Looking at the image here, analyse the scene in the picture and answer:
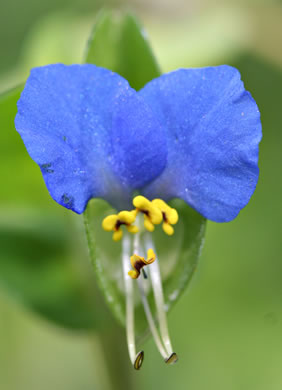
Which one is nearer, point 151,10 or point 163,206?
point 163,206

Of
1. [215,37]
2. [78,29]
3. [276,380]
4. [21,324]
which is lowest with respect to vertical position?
[276,380]

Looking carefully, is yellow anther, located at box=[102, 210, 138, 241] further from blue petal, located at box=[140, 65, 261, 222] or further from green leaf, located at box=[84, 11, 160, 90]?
green leaf, located at box=[84, 11, 160, 90]

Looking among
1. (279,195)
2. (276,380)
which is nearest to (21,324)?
(276,380)

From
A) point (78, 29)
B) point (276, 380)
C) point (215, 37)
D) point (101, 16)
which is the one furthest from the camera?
point (215, 37)

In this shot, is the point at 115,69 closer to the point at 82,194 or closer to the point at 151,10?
the point at 82,194

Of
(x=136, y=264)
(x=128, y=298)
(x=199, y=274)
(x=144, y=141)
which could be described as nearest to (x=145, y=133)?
(x=144, y=141)

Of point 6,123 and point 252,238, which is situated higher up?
point 6,123

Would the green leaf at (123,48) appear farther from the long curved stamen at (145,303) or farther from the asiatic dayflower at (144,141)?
the long curved stamen at (145,303)
